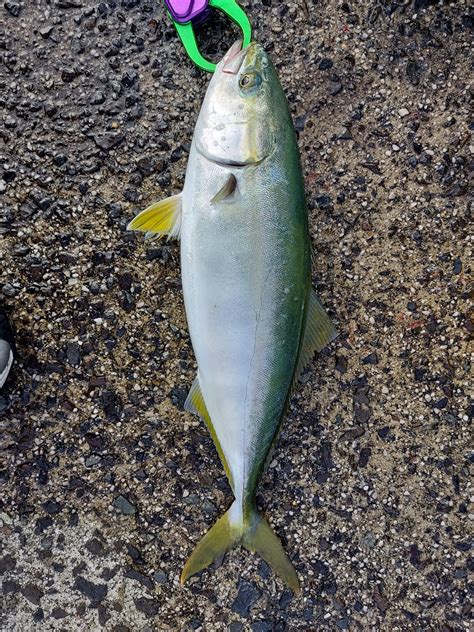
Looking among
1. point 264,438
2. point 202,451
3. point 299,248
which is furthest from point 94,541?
point 299,248

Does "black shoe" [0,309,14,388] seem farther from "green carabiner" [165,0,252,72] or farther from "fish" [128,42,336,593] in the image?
"green carabiner" [165,0,252,72]

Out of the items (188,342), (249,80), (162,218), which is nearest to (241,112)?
(249,80)

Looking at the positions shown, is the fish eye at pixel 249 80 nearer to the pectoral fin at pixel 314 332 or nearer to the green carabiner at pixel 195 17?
the green carabiner at pixel 195 17

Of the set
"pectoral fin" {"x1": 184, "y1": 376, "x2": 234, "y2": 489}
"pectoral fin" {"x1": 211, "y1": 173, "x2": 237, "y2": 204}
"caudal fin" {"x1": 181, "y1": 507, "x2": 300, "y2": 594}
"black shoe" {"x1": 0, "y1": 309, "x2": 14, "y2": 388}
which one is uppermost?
"pectoral fin" {"x1": 211, "y1": 173, "x2": 237, "y2": 204}

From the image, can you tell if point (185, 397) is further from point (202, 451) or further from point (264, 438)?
point (264, 438)

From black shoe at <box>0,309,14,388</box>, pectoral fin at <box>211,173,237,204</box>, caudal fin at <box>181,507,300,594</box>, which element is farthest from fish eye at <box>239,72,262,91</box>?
caudal fin at <box>181,507,300,594</box>

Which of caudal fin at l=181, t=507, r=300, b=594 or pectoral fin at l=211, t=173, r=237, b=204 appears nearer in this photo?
pectoral fin at l=211, t=173, r=237, b=204

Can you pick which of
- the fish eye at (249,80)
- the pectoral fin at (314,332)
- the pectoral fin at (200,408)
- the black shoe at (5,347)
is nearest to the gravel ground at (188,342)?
the black shoe at (5,347)

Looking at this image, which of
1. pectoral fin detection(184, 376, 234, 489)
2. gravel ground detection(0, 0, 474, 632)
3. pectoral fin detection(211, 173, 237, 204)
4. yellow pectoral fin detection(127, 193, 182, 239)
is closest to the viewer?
pectoral fin detection(211, 173, 237, 204)
